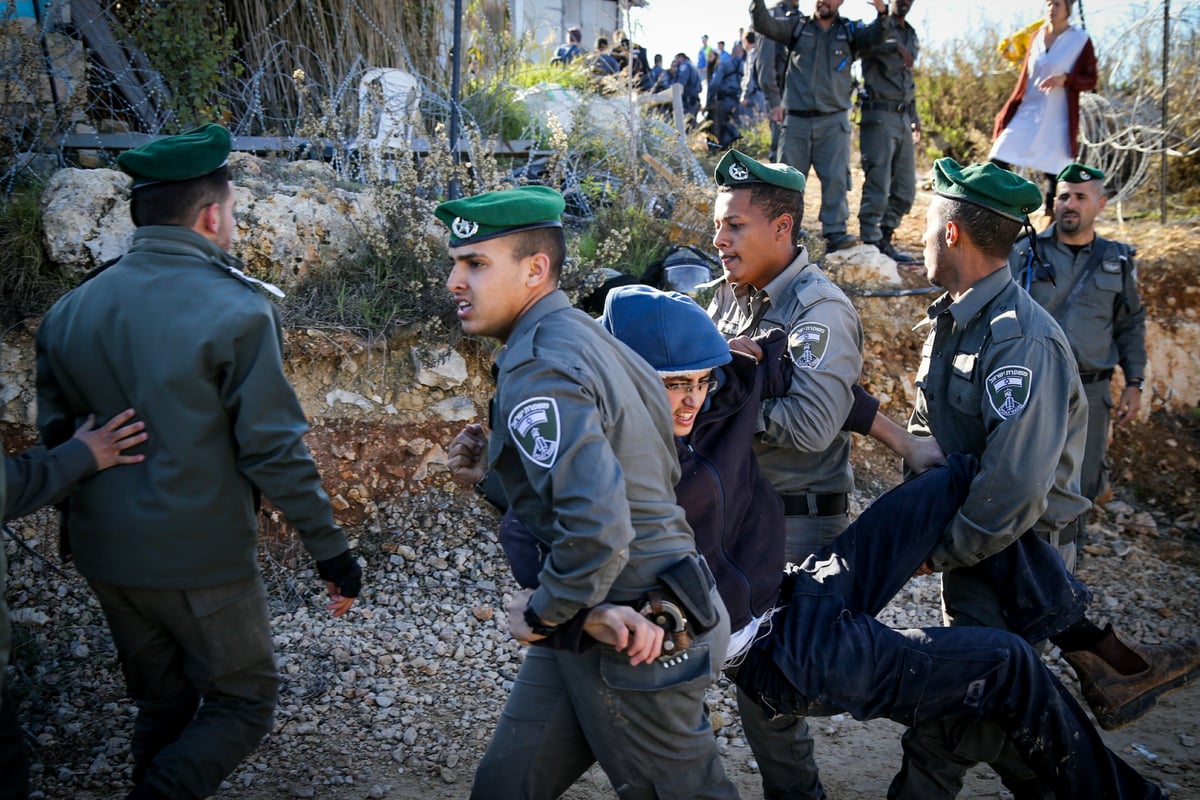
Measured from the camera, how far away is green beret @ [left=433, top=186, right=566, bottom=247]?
2.22 meters

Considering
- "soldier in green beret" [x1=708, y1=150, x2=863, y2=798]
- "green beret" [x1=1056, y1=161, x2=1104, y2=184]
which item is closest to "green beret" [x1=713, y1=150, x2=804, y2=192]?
"soldier in green beret" [x1=708, y1=150, x2=863, y2=798]

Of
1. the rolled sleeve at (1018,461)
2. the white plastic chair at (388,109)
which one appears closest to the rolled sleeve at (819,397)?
the rolled sleeve at (1018,461)

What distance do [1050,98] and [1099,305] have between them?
8.39 ft

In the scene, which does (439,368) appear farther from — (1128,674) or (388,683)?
(1128,674)

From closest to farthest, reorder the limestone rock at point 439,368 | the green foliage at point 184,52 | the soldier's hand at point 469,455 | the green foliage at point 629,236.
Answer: the soldier's hand at point 469,455
the limestone rock at point 439,368
the green foliage at point 629,236
the green foliage at point 184,52

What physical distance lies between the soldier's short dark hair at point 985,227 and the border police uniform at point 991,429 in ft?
0.08

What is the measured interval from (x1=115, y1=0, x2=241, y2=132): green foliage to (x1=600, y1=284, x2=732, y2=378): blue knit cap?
478 cm

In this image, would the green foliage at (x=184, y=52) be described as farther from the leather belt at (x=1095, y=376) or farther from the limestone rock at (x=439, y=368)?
the leather belt at (x=1095, y=376)

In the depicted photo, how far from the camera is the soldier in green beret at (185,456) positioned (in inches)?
99.0

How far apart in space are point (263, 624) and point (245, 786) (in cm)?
87

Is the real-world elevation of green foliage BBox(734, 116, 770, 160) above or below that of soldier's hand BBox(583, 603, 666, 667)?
above

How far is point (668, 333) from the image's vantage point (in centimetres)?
238

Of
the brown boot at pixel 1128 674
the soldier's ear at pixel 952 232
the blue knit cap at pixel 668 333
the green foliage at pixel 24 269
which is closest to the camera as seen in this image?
the blue knit cap at pixel 668 333

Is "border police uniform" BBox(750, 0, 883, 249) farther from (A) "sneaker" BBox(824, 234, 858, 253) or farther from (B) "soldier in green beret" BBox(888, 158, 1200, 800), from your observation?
(B) "soldier in green beret" BBox(888, 158, 1200, 800)
